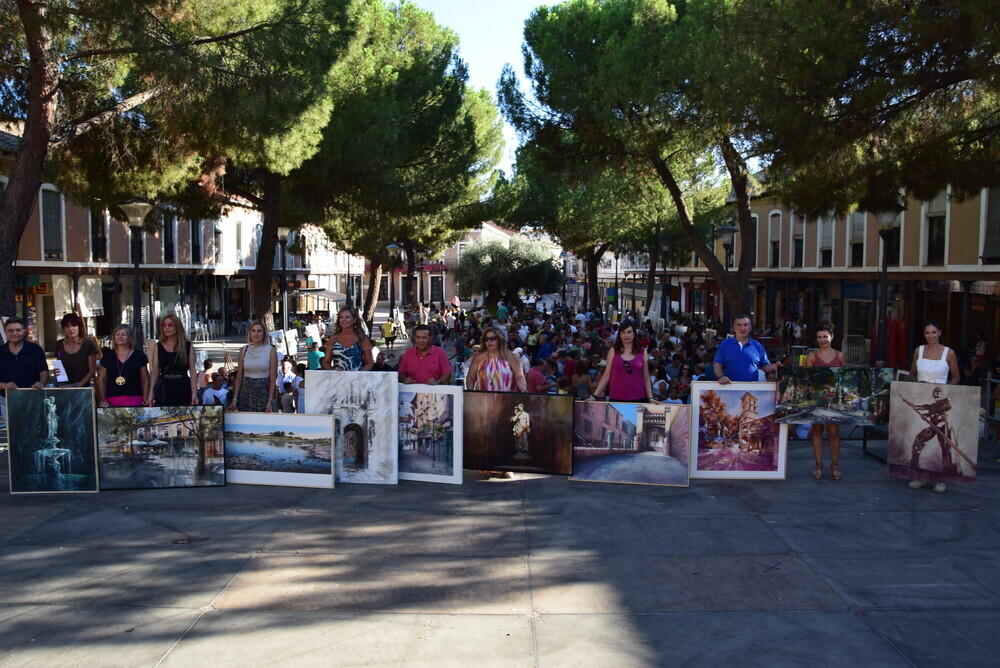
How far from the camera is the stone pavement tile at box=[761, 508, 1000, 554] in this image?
586 centimetres

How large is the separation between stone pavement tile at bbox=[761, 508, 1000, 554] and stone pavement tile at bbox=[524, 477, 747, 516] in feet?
1.70

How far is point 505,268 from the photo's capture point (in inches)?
1794

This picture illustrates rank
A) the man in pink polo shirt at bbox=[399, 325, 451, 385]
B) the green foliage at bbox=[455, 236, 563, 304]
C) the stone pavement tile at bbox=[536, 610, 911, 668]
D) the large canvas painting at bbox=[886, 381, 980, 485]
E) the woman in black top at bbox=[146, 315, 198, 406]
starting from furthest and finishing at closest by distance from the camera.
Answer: the green foliage at bbox=[455, 236, 563, 304], the man in pink polo shirt at bbox=[399, 325, 451, 385], the woman in black top at bbox=[146, 315, 198, 406], the large canvas painting at bbox=[886, 381, 980, 485], the stone pavement tile at bbox=[536, 610, 911, 668]

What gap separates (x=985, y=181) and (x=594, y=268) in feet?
106

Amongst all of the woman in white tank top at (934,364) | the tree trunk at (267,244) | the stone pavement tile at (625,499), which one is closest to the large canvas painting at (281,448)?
the stone pavement tile at (625,499)

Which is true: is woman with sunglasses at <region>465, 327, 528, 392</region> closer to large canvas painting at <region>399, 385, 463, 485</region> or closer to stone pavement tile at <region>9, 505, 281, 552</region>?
large canvas painting at <region>399, 385, 463, 485</region>

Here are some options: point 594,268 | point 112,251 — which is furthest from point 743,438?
point 594,268

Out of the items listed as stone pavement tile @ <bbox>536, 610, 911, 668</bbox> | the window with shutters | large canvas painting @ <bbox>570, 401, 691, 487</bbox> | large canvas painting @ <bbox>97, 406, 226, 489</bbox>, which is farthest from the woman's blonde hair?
the window with shutters

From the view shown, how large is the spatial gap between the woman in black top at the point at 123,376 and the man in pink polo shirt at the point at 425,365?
228 centimetres

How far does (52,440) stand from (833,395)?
6624 mm

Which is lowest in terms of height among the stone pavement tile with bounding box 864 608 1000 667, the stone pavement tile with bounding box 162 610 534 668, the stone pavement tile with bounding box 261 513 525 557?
the stone pavement tile with bounding box 162 610 534 668

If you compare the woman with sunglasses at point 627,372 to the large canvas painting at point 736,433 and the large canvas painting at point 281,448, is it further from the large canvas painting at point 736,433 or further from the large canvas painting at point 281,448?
the large canvas painting at point 281,448

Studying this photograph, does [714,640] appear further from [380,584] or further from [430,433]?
[430,433]

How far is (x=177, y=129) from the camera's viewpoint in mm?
14148
